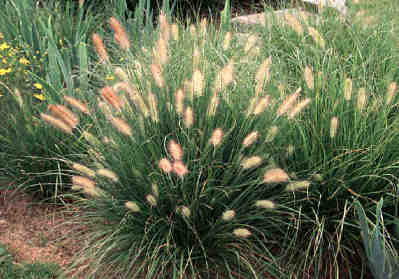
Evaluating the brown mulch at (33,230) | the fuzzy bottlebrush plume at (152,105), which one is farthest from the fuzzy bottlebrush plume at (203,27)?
the brown mulch at (33,230)

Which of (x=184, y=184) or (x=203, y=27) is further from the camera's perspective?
(x=203, y=27)

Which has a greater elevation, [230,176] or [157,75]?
[157,75]

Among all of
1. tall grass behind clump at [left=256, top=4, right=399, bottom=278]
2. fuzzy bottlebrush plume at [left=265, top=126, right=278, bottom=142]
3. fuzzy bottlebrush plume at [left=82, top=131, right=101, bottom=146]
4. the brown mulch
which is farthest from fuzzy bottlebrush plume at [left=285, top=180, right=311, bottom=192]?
the brown mulch

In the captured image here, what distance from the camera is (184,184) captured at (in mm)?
2408

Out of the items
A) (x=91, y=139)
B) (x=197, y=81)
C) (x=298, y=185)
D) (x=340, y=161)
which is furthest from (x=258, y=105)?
(x=91, y=139)

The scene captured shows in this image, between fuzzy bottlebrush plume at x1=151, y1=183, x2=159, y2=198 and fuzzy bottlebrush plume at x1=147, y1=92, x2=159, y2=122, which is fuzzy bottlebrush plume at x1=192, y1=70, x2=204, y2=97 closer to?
fuzzy bottlebrush plume at x1=147, y1=92, x2=159, y2=122

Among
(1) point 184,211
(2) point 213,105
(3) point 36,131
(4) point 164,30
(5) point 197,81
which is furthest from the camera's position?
(3) point 36,131

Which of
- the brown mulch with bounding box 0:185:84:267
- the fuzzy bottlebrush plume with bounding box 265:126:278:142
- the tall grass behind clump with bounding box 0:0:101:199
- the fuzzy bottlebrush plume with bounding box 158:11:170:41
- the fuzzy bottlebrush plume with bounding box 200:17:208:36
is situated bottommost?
the brown mulch with bounding box 0:185:84:267

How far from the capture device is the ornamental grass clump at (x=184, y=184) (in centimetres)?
243

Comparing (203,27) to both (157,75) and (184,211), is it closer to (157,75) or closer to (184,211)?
(157,75)

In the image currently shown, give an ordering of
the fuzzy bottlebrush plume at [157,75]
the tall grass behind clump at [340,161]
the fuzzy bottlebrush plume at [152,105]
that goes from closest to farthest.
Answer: the fuzzy bottlebrush plume at [152,105]
the fuzzy bottlebrush plume at [157,75]
the tall grass behind clump at [340,161]

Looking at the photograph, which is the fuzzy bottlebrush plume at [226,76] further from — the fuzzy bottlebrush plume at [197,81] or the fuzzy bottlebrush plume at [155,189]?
the fuzzy bottlebrush plume at [155,189]

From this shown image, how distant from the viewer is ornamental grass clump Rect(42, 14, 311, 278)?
2.43m

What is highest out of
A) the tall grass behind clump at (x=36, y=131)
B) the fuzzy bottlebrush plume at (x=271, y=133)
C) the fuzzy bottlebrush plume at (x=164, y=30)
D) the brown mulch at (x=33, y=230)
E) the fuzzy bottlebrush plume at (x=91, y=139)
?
the fuzzy bottlebrush plume at (x=164, y=30)
